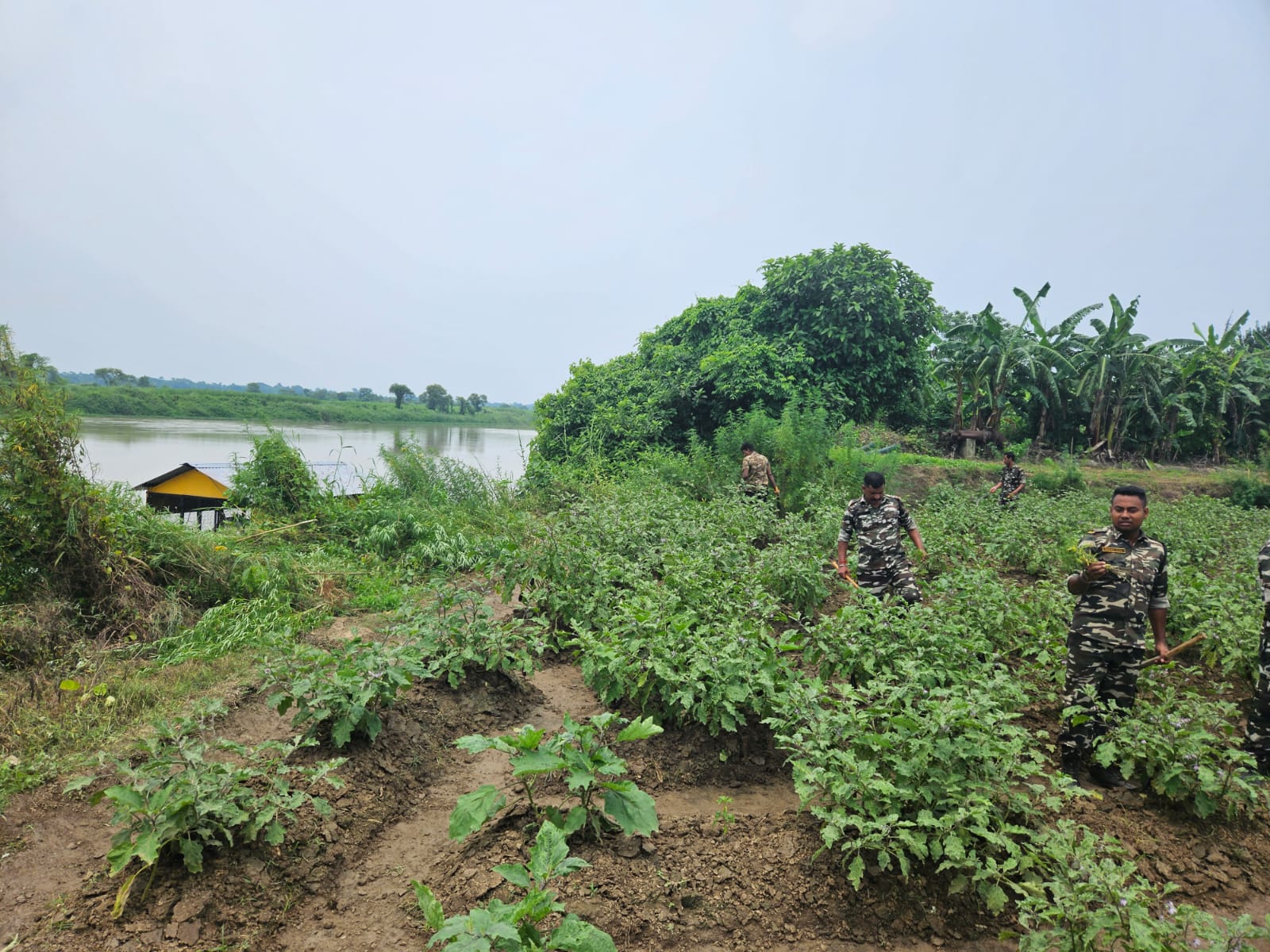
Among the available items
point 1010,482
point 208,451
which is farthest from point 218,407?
point 1010,482

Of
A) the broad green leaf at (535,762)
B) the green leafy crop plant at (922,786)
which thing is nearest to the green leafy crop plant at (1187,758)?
the green leafy crop plant at (922,786)

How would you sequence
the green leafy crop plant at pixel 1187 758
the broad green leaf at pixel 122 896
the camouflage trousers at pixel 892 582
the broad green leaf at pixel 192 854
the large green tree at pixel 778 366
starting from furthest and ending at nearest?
the large green tree at pixel 778 366 → the camouflage trousers at pixel 892 582 → the green leafy crop plant at pixel 1187 758 → the broad green leaf at pixel 192 854 → the broad green leaf at pixel 122 896

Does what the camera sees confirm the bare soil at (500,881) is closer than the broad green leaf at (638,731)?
Yes

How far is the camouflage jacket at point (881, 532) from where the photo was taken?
577 centimetres

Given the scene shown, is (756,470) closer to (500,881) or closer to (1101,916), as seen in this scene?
(500,881)

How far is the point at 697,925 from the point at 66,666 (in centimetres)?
480

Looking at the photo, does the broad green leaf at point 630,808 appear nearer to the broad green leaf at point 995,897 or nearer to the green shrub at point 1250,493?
the broad green leaf at point 995,897

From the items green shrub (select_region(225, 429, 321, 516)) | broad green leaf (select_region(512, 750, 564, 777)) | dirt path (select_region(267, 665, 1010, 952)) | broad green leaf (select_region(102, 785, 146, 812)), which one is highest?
green shrub (select_region(225, 429, 321, 516))

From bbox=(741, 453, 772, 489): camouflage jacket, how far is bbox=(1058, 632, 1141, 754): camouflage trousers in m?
7.02

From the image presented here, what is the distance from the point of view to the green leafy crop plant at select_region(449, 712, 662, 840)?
2746mm

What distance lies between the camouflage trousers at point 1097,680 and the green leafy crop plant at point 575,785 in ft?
9.02

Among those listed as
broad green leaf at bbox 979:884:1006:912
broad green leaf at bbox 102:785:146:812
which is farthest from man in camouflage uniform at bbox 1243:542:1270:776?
broad green leaf at bbox 102:785:146:812

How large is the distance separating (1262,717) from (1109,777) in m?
1.06

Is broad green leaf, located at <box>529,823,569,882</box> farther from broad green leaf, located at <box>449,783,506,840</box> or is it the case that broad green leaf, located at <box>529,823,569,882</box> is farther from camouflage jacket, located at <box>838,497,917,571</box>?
camouflage jacket, located at <box>838,497,917,571</box>
